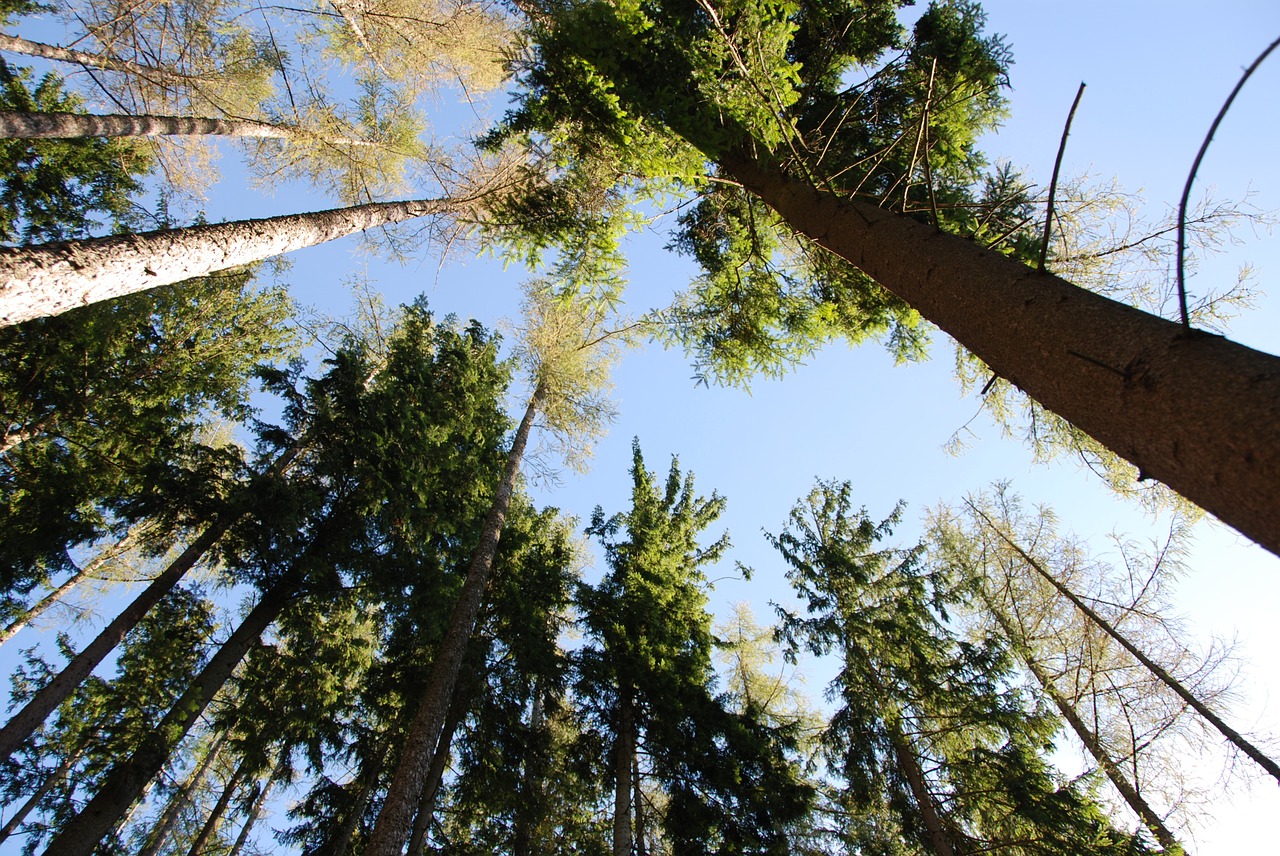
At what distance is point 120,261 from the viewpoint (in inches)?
138

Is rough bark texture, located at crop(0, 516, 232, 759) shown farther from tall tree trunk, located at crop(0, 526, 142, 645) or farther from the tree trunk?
the tree trunk

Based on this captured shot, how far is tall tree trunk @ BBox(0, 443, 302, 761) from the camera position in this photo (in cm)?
620

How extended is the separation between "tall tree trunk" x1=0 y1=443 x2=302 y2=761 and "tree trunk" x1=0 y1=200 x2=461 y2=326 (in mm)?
3785

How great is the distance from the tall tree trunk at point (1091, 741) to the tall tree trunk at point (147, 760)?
10.4 m

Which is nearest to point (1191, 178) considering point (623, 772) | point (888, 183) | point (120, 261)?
point (120, 261)

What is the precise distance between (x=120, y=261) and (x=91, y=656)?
623cm

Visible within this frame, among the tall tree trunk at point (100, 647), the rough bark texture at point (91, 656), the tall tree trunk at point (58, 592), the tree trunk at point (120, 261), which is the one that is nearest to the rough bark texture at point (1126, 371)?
the tree trunk at point (120, 261)

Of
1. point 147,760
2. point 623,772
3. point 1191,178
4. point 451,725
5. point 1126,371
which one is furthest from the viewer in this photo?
point 451,725

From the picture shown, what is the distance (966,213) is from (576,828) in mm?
10941

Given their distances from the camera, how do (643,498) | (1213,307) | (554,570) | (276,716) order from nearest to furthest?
(1213,307) < (276,716) < (554,570) < (643,498)

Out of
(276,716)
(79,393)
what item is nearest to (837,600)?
(276,716)

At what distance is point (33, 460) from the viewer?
7.57m

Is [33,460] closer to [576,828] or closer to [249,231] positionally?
[249,231]

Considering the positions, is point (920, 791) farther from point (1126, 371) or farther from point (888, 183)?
point (888, 183)
